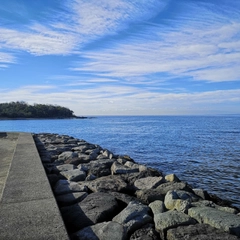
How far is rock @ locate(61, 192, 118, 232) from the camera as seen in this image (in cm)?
282

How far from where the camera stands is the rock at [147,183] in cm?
452

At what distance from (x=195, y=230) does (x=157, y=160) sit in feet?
32.4

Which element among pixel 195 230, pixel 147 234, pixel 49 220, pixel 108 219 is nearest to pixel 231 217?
pixel 195 230

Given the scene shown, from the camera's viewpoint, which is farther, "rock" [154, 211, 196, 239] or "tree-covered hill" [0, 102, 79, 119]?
"tree-covered hill" [0, 102, 79, 119]

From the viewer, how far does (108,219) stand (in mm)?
3021

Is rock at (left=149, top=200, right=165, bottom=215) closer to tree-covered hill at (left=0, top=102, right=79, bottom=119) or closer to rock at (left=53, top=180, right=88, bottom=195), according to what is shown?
rock at (left=53, top=180, right=88, bottom=195)

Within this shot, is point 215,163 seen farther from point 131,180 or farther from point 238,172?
point 131,180

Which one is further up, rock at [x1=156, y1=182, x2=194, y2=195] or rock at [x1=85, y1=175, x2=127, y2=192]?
rock at [x1=85, y1=175, x2=127, y2=192]

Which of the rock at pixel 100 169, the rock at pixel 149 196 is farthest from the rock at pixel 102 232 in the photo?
the rock at pixel 100 169

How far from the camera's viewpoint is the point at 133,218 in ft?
9.49

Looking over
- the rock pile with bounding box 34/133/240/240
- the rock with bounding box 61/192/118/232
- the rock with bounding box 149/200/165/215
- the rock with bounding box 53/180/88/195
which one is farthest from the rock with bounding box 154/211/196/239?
the rock with bounding box 53/180/88/195

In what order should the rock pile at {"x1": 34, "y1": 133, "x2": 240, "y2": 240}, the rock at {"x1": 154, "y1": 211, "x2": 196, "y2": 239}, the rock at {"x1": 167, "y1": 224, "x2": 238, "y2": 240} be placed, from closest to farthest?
the rock at {"x1": 167, "y1": 224, "x2": 238, "y2": 240} → the rock pile at {"x1": 34, "y1": 133, "x2": 240, "y2": 240} → the rock at {"x1": 154, "y1": 211, "x2": 196, "y2": 239}

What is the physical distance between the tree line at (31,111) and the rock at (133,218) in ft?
289

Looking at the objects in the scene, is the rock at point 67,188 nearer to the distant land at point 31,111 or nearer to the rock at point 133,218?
the rock at point 133,218
